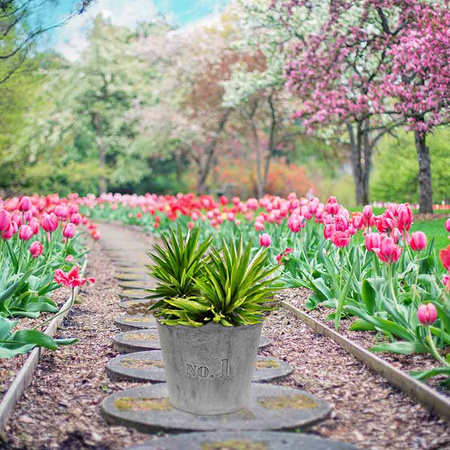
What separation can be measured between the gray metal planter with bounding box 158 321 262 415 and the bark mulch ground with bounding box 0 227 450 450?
364 millimetres

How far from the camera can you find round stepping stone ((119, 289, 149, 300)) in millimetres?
7015

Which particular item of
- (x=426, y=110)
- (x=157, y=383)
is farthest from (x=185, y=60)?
(x=157, y=383)

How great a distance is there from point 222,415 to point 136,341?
1.70m

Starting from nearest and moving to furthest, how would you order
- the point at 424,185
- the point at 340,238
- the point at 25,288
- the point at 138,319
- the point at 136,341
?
the point at 340,238 < the point at 136,341 < the point at 25,288 < the point at 138,319 < the point at 424,185

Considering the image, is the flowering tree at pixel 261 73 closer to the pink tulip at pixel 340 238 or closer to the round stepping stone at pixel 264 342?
the pink tulip at pixel 340 238

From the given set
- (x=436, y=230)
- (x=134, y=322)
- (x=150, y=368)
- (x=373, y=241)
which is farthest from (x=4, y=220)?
(x=436, y=230)

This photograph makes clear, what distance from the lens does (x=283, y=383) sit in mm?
3861

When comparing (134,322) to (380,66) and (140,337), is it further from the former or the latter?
(380,66)

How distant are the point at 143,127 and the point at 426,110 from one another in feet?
58.3

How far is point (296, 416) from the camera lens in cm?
318

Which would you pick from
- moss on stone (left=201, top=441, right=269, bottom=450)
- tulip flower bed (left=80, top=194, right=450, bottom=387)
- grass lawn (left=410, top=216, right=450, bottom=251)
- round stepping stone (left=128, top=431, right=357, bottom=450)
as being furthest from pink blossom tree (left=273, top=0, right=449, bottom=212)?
moss on stone (left=201, top=441, right=269, bottom=450)

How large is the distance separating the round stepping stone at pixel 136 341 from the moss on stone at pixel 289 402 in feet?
4.57

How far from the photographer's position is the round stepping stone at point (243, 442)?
2.77 meters

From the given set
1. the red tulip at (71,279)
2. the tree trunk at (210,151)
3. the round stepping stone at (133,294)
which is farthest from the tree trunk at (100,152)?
the red tulip at (71,279)
